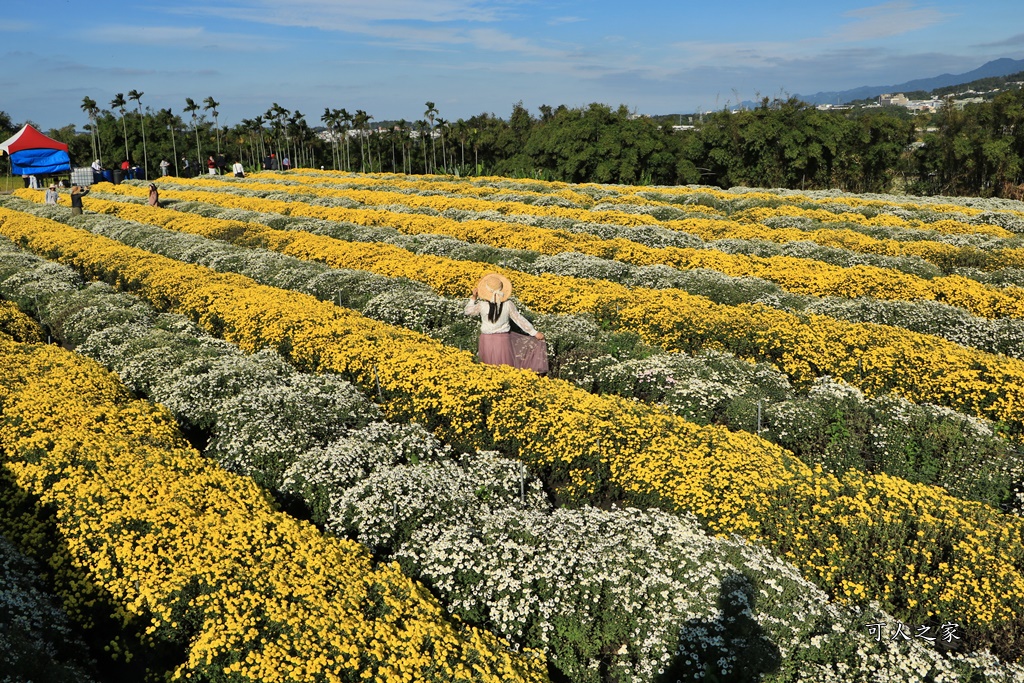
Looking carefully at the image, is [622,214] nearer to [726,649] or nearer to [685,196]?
[685,196]

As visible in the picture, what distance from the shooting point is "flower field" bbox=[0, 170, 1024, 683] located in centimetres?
612

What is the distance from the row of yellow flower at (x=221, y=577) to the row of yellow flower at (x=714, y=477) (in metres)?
3.02

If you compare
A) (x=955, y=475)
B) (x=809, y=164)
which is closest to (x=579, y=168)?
(x=809, y=164)

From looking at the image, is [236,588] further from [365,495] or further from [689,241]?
[689,241]

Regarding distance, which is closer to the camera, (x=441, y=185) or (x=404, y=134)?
(x=441, y=185)

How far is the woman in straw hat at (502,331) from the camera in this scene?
1121 cm

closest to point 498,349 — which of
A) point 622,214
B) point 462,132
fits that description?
point 622,214

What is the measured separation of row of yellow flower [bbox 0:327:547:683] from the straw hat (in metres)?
4.60

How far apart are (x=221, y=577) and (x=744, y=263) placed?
16985 millimetres

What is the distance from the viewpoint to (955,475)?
30.5ft

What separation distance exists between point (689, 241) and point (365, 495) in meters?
18.5

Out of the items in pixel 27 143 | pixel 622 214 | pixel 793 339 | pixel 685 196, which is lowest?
pixel 793 339

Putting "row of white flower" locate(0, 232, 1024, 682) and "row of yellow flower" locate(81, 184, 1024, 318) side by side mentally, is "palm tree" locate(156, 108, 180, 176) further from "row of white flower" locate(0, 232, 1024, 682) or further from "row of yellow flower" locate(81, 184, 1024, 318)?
"row of white flower" locate(0, 232, 1024, 682)

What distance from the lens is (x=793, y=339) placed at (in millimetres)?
13055
